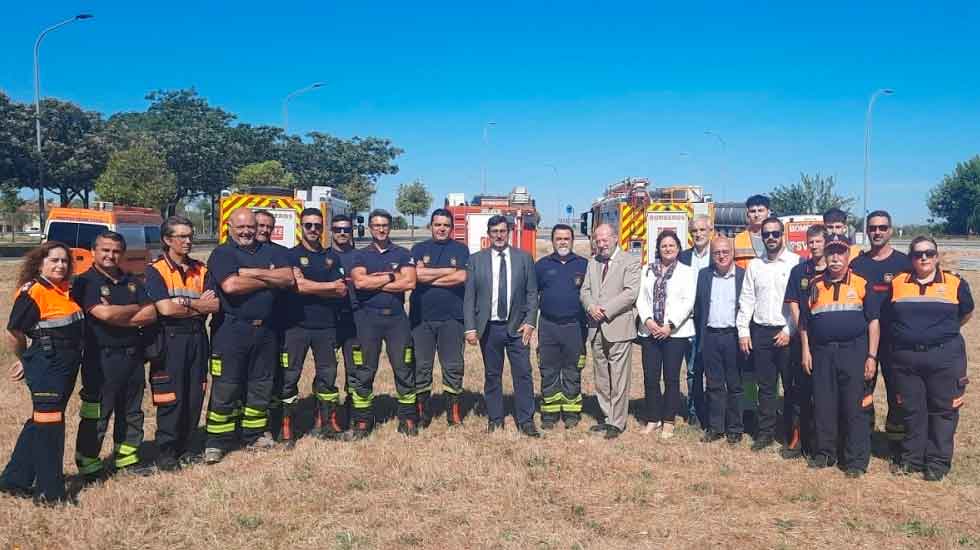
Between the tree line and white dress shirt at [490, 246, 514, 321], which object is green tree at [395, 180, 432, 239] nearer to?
the tree line

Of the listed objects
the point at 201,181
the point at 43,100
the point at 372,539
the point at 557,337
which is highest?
the point at 43,100

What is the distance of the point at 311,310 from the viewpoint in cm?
596

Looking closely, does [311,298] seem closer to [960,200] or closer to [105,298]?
[105,298]

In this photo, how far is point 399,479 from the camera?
535cm

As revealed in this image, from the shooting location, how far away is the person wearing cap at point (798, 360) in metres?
5.65

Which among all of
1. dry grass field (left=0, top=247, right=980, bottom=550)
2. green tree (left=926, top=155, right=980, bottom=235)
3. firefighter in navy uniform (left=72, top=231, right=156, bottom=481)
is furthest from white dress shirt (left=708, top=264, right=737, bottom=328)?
green tree (left=926, top=155, right=980, bottom=235)

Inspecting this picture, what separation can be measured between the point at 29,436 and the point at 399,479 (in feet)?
8.56

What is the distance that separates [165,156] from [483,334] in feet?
141

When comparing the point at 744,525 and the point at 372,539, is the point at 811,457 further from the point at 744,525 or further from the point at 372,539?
the point at 372,539

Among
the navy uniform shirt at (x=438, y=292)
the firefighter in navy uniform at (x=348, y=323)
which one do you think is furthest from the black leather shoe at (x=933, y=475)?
the firefighter in navy uniform at (x=348, y=323)

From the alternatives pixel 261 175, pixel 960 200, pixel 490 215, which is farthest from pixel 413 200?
pixel 960 200

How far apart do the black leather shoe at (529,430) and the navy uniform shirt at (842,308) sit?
102 inches

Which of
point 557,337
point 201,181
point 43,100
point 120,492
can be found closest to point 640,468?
point 557,337

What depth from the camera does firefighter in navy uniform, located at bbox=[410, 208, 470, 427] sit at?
251 inches
